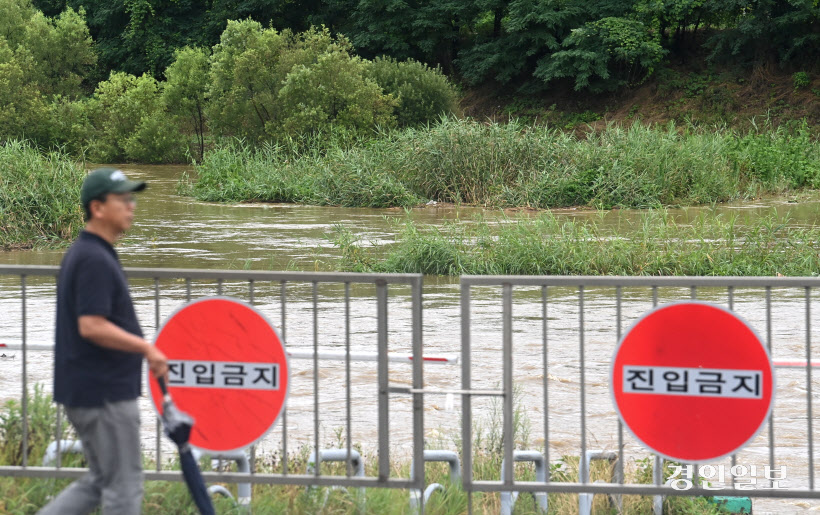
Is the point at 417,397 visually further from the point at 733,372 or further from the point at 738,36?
the point at 738,36

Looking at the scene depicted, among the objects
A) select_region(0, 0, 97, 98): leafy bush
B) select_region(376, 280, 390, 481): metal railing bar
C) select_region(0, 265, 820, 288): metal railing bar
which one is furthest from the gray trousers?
select_region(0, 0, 97, 98): leafy bush

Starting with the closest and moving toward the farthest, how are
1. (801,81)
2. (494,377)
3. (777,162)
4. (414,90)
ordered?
1. (494,377)
2. (777,162)
3. (414,90)
4. (801,81)

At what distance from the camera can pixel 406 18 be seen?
5194cm

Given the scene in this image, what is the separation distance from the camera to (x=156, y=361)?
151 inches

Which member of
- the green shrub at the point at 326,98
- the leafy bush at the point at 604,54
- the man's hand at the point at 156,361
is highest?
the leafy bush at the point at 604,54

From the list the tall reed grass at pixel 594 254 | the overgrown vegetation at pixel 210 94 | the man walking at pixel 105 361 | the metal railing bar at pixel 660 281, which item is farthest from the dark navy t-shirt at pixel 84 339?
the overgrown vegetation at pixel 210 94

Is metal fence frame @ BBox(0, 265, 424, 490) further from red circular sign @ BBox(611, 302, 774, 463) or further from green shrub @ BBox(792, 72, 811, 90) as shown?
green shrub @ BBox(792, 72, 811, 90)

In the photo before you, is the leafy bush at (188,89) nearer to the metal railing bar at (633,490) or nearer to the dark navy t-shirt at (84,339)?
the metal railing bar at (633,490)

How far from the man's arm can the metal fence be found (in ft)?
3.74

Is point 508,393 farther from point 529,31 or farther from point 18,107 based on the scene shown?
point 529,31

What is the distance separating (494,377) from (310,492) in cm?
414

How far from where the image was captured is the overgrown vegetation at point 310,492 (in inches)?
191

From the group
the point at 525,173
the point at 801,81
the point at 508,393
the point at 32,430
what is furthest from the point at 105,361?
the point at 801,81

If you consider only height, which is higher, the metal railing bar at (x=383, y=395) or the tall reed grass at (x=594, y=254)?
the metal railing bar at (x=383, y=395)
